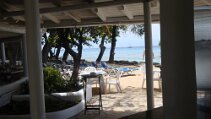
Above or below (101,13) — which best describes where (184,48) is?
below

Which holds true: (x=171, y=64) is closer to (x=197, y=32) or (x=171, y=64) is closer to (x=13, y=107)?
(x=197, y=32)

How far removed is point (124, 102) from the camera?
1035 cm

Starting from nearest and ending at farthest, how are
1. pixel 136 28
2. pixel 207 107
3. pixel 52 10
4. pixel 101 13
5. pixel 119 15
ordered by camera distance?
1. pixel 207 107
2. pixel 52 10
3. pixel 101 13
4. pixel 119 15
5. pixel 136 28

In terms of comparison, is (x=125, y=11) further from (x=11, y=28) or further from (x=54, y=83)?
(x=11, y=28)

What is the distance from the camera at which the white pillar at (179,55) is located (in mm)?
1453

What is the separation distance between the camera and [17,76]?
10.9m

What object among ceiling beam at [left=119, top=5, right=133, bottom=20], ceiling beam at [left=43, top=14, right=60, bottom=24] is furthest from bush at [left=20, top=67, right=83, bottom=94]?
ceiling beam at [left=119, top=5, right=133, bottom=20]

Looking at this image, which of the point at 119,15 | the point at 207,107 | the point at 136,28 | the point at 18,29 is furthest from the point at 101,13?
the point at 136,28

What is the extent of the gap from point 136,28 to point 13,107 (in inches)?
821

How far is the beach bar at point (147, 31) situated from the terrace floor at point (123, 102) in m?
1.94

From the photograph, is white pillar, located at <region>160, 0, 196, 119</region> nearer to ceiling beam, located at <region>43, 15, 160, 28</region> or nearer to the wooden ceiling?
the wooden ceiling

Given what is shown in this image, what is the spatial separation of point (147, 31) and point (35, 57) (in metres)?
2.73

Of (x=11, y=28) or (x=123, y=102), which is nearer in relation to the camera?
(x=11, y=28)

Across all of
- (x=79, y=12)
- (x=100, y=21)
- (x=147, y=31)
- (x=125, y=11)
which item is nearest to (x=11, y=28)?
(x=79, y=12)
